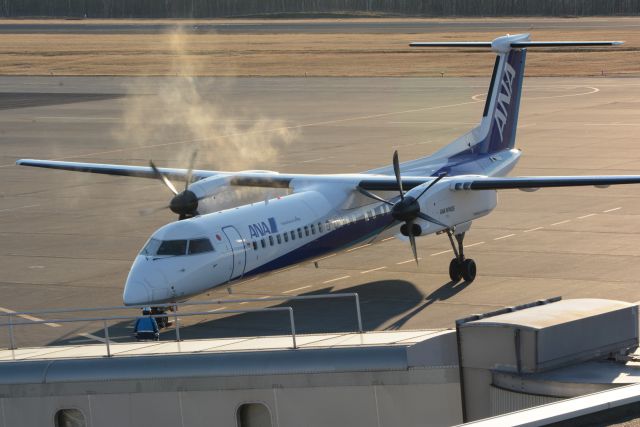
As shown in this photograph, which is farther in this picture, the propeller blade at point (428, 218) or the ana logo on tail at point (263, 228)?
the propeller blade at point (428, 218)

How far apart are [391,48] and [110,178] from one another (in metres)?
92.9

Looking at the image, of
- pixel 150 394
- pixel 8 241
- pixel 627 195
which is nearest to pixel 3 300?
pixel 8 241

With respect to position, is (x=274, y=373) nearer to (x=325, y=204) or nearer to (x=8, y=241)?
(x=325, y=204)

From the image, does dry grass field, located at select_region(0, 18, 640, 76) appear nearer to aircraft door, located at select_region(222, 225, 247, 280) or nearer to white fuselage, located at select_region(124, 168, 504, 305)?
white fuselage, located at select_region(124, 168, 504, 305)

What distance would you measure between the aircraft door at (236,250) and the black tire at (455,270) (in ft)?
25.0

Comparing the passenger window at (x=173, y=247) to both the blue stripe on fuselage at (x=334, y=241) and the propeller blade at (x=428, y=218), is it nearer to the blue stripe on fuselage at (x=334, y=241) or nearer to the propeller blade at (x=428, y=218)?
the blue stripe on fuselage at (x=334, y=241)

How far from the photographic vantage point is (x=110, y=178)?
61156mm

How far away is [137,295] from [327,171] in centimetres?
3116

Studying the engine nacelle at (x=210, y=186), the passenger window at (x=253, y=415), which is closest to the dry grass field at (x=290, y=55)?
the engine nacelle at (x=210, y=186)

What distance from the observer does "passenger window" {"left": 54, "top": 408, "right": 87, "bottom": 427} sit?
17984 millimetres

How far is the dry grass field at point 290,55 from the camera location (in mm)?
122625

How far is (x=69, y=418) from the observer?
18.1m

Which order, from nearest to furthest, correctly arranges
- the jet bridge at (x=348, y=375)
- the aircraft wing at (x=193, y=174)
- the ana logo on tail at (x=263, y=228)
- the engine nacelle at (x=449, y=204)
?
the jet bridge at (x=348, y=375)
the ana logo on tail at (x=263, y=228)
the engine nacelle at (x=449, y=204)
the aircraft wing at (x=193, y=174)

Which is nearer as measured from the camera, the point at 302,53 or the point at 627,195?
the point at 627,195
